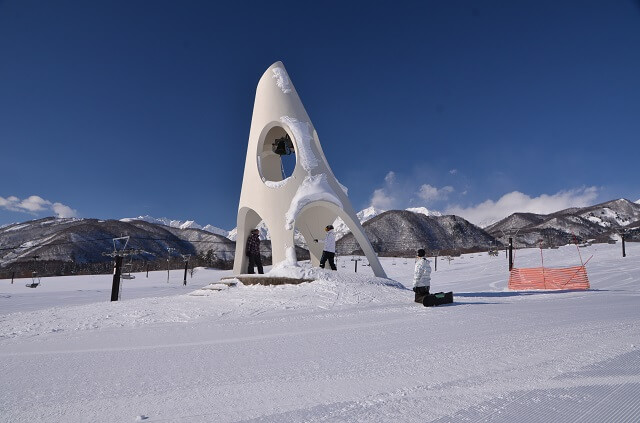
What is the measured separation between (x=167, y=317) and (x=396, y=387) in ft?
16.4

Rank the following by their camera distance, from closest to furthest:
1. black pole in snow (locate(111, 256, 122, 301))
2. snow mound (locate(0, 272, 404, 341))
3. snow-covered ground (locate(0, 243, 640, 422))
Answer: snow-covered ground (locate(0, 243, 640, 422)), snow mound (locate(0, 272, 404, 341)), black pole in snow (locate(111, 256, 122, 301))

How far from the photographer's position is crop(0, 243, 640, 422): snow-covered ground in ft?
8.29

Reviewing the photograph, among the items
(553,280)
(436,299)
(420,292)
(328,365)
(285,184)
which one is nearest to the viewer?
(328,365)

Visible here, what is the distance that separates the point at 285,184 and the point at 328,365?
30.4 ft

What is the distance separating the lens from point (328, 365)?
354 cm

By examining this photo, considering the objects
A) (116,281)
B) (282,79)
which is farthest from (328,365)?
(116,281)

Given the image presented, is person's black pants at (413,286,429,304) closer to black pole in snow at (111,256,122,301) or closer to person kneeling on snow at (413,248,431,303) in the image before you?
person kneeling on snow at (413,248,431,303)

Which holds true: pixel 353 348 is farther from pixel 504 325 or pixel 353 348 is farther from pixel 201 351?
pixel 504 325

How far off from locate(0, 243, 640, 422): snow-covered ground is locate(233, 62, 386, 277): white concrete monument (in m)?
5.27

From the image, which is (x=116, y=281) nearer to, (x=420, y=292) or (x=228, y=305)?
(x=228, y=305)

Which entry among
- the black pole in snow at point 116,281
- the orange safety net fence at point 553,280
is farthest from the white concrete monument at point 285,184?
the orange safety net fence at point 553,280

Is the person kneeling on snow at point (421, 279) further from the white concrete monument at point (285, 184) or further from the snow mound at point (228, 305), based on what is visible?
the white concrete monument at point (285, 184)

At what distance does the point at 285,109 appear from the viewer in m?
13.7

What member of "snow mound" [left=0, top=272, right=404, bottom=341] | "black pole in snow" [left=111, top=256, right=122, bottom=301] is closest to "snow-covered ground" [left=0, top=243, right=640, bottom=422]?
"snow mound" [left=0, top=272, right=404, bottom=341]
